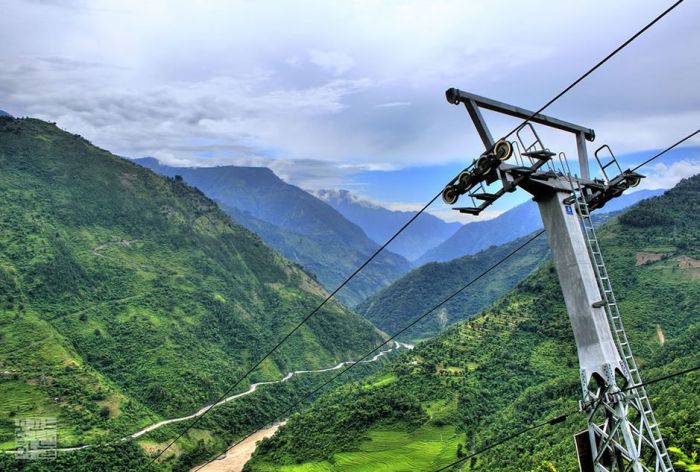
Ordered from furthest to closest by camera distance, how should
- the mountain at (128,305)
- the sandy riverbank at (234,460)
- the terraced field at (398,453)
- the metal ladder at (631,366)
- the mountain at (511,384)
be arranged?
1. the mountain at (128,305)
2. the sandy riverbank at (234,460)
3. the terraced field at (398,453)
4. the mountain at (511,384)
5. the metal ladder at (631,366)

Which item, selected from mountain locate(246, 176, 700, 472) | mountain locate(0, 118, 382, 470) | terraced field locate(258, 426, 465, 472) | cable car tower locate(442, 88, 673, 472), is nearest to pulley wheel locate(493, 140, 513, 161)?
cable car tower locate(442, 88, 673, 472)

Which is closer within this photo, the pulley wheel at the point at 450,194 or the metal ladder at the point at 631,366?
the metal ladder at the point at 631,366

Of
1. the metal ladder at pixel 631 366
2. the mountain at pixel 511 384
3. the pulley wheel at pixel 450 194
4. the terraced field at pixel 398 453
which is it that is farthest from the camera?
the terraced field at pixel 398 453

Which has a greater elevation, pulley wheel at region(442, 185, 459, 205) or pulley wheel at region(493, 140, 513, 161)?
pulley wheel at region(493, 140, 513, 161)

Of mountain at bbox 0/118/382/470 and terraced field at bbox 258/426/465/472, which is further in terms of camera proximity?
mountain at bbox 0/118/382/470

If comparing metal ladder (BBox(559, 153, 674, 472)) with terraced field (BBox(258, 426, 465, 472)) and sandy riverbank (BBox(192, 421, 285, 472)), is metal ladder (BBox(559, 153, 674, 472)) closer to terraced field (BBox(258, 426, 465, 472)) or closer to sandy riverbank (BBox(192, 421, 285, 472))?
terraced field (BBox(258, 426, 465, 472))

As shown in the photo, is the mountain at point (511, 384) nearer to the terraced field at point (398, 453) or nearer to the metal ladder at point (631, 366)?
the terraced field at point (398, 453)

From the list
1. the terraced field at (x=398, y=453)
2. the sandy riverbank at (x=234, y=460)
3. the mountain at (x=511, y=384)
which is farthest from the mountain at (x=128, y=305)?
the terraced field at (x=398, y=453)

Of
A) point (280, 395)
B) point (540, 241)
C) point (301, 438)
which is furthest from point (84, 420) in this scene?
point (540, 241)
